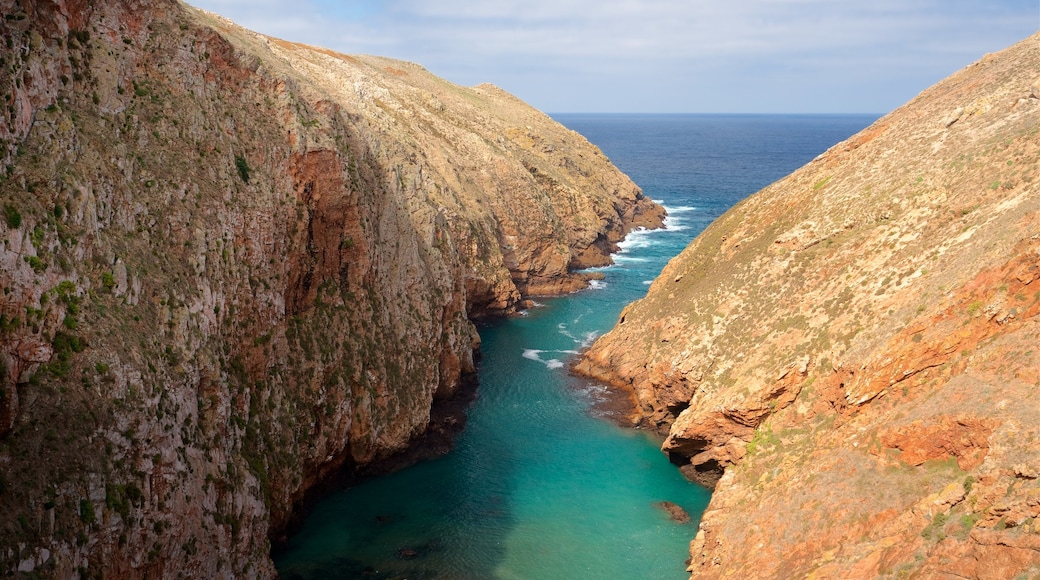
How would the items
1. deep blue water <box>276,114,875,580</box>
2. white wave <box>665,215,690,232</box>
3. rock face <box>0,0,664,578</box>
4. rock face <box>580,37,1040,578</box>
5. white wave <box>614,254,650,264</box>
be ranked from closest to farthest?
rock face <box>0,0,664,578</box> < rock face <box>580,37,1040,578</box> < deep blue water <box>276,114,875,580</box> < white wave <box>614,254,650,264</box> < white wave <box>665,215,690,232</box>

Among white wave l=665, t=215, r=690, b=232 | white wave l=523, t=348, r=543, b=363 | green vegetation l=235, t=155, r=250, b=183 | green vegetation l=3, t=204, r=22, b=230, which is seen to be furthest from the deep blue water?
white wave l=665, t=215, r=690, b=232

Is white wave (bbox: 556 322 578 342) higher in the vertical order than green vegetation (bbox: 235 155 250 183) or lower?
lower

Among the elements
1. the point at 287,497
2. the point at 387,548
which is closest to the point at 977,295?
the point at 387,548

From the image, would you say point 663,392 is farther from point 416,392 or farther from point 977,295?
point 977,295

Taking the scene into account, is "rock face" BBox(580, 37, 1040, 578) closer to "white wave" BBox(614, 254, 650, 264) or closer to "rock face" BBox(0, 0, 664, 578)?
"rock face" BBox(0, 0, 664, 578)

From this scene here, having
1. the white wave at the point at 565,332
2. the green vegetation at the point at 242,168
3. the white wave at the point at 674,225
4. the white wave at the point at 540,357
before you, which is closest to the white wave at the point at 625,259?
the white wave at the point at 674,225

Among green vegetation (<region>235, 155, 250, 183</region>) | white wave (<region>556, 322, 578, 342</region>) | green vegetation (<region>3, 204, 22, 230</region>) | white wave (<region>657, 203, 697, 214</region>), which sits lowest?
white wave (<region>556, 322, 578, 342</region>)
